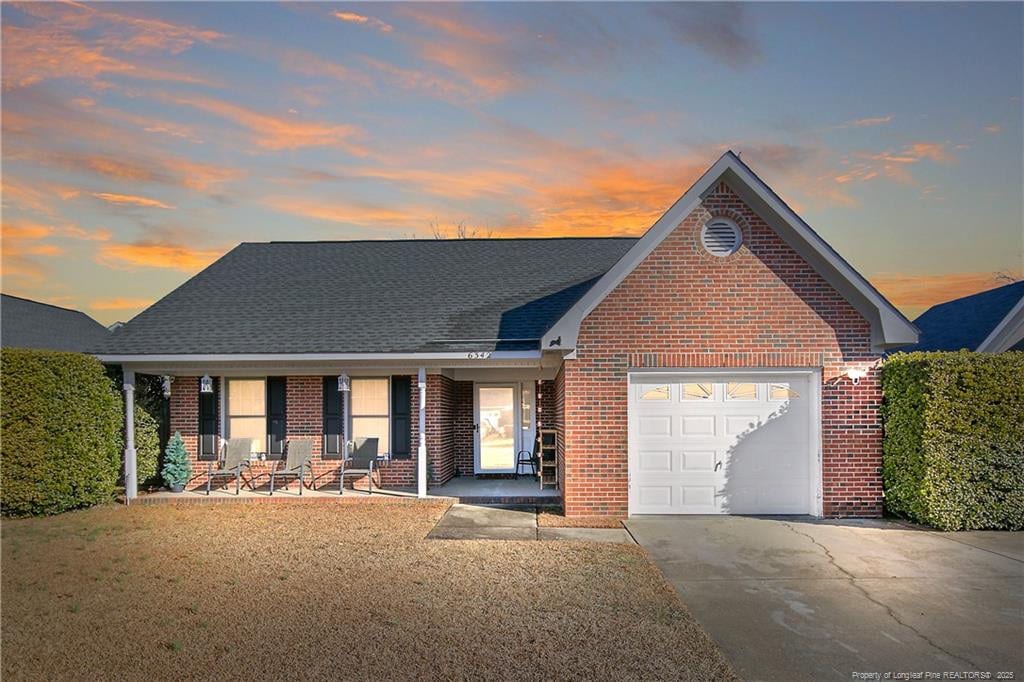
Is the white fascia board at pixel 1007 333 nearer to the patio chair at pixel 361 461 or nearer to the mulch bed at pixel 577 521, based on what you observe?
the mulch bed at pixel 577 521

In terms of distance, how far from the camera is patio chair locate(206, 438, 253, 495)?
1436 cm

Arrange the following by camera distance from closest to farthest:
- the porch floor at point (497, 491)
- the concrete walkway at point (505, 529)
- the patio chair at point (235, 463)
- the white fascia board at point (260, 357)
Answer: the concrete walkway at point (505, 529), the porch floor at point (497, 491), the white fascia board at point (260, 357), the patio chair at point (235, 463)

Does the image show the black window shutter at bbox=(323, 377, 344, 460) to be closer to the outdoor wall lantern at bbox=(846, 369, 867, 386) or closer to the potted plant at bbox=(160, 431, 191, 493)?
the potted plant at bbox=(160, 431, 191, 493)

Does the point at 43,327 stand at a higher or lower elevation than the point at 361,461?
higher

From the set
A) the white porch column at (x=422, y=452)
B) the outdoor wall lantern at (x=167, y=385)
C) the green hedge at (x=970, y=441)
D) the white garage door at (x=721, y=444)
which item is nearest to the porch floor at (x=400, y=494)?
the white porch column at (x=422, y=452)

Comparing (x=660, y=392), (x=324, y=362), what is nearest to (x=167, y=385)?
(x=324, y=362)

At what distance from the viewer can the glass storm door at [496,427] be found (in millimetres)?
17141

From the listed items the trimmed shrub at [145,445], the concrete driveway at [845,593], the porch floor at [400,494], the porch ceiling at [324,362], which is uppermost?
the porch ceiling at [324,362]

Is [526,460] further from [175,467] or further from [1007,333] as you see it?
[1007,333]

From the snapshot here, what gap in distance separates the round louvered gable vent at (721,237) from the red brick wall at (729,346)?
130mm

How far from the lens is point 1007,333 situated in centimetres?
1617

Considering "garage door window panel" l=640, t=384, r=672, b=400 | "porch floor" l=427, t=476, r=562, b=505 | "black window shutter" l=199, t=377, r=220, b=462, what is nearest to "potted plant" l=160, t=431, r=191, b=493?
"black window shutter" l=199, t=377, r=220, b=462

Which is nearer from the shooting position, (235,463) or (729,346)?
(729,346)

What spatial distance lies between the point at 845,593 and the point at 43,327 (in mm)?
29080
